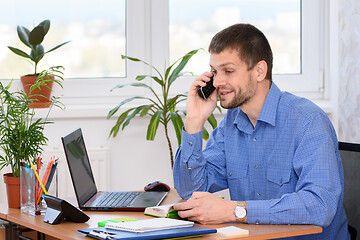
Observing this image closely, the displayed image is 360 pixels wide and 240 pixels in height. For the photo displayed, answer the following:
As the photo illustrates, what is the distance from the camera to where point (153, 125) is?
10.2 feet

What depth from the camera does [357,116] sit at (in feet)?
9.71

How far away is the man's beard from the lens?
210 centimetres

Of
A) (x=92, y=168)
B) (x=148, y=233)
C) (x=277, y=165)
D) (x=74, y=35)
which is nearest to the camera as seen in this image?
(x=148, y=233)

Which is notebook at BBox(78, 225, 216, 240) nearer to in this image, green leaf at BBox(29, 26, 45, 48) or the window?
green leaf at BBox(29, 26, 45, 48)

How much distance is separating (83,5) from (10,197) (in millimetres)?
1661

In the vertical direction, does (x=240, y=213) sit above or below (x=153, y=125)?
below

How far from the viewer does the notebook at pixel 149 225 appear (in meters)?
1.62

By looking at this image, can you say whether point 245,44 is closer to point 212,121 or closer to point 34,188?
point 34,188

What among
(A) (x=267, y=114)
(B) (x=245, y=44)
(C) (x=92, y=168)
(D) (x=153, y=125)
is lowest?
(C) (x=92, y=168)

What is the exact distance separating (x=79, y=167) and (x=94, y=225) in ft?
1.36

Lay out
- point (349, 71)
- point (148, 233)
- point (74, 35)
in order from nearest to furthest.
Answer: point (148, 233)
point (349, 71)
point (74, 35)

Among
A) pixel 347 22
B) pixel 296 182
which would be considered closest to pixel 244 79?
pixel 296 182

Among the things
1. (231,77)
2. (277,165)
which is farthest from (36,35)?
(277,165)

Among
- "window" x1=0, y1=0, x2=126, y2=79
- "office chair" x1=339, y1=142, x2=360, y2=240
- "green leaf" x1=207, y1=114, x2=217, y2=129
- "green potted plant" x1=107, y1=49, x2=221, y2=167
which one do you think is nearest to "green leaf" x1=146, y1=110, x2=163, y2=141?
"green potted plant" x1=107, y1=49, x2=221, y2=167
